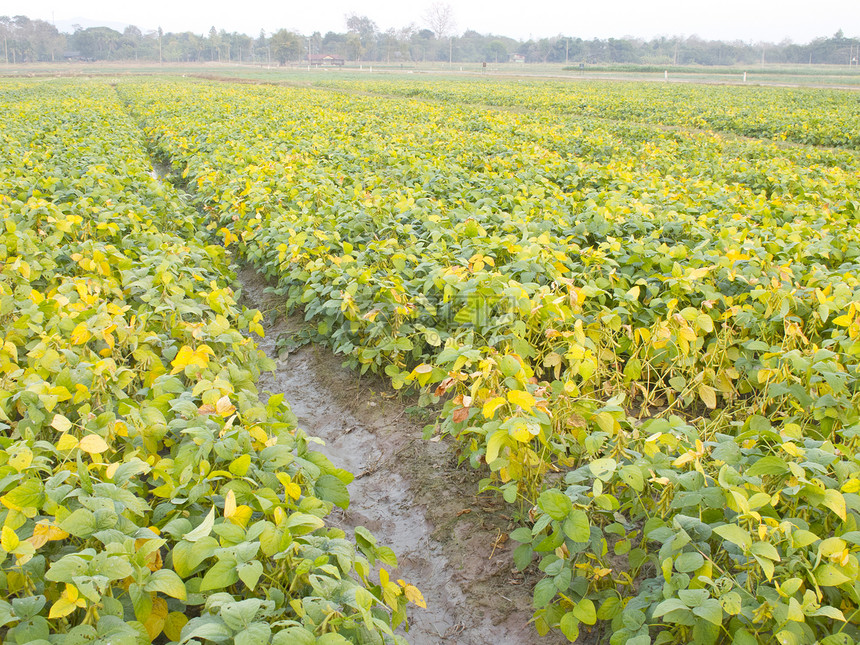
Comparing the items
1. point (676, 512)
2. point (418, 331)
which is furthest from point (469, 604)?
point (418, 331)

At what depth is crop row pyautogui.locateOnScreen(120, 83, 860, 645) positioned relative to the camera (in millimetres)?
1919

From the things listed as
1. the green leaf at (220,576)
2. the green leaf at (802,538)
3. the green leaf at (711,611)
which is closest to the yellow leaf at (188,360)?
Result: the green leaf at (220,576)

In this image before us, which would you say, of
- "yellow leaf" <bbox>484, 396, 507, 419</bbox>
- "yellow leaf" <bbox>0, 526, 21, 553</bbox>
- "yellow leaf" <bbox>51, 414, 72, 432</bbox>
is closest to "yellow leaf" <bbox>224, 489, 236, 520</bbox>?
"yellow leaf" <bbox>0, 526, 21, 553</bbox>

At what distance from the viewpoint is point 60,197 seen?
6.48 meters

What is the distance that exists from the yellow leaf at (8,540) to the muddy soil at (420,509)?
1507 millimetres

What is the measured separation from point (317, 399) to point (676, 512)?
2663mm

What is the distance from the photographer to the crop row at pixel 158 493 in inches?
61.6

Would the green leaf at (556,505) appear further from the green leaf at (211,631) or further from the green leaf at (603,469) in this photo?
the green leaf at (211,631)

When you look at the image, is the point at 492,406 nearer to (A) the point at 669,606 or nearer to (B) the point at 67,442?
(A) the point at 669,606

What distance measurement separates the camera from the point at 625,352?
402 centimetres

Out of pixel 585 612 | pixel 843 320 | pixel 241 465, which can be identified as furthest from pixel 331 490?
pixel 843 320

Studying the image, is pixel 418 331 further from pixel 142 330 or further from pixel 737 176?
pixel 737 176

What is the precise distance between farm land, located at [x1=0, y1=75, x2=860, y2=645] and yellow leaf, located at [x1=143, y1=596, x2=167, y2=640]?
0.01 meters

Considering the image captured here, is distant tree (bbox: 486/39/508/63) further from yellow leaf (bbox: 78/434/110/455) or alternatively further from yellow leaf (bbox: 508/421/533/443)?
yellow leaf (bbox: 78/434/110/455)
